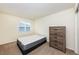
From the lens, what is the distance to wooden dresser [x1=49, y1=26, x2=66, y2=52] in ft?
10.0

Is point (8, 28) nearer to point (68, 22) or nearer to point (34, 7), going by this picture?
point (34, 7)

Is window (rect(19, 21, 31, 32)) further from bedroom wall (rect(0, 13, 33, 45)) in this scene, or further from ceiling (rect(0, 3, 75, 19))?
ceiling (rect(0, 3, 75, 19))

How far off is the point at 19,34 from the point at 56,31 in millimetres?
3268

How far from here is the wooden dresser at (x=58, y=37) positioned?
10.0 feet

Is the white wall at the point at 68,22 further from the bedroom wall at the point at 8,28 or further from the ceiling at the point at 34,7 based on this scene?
the bedroom wall at the point at 8,28

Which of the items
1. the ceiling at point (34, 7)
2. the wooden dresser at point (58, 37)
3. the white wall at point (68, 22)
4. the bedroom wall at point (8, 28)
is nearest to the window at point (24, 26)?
the bedroom wall at point (8, 28)

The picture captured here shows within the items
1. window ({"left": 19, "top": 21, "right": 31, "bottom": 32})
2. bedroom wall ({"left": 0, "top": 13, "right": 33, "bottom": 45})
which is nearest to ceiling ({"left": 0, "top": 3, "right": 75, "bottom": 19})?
bedroom wall ({"left": 0, "top": 13, "right": 33, "bottom": 45})

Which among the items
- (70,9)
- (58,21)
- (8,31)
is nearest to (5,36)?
(8,31)

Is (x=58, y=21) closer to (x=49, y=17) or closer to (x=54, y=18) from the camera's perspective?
(x=54, y=18)

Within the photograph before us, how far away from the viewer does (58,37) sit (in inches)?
129

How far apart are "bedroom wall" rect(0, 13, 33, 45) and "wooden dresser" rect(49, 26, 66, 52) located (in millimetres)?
2925

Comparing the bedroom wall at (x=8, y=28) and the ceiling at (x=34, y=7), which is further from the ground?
the ceiling at (x=34, y=7)

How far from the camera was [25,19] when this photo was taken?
598 centimetres

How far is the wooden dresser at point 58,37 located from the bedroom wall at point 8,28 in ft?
9.59
